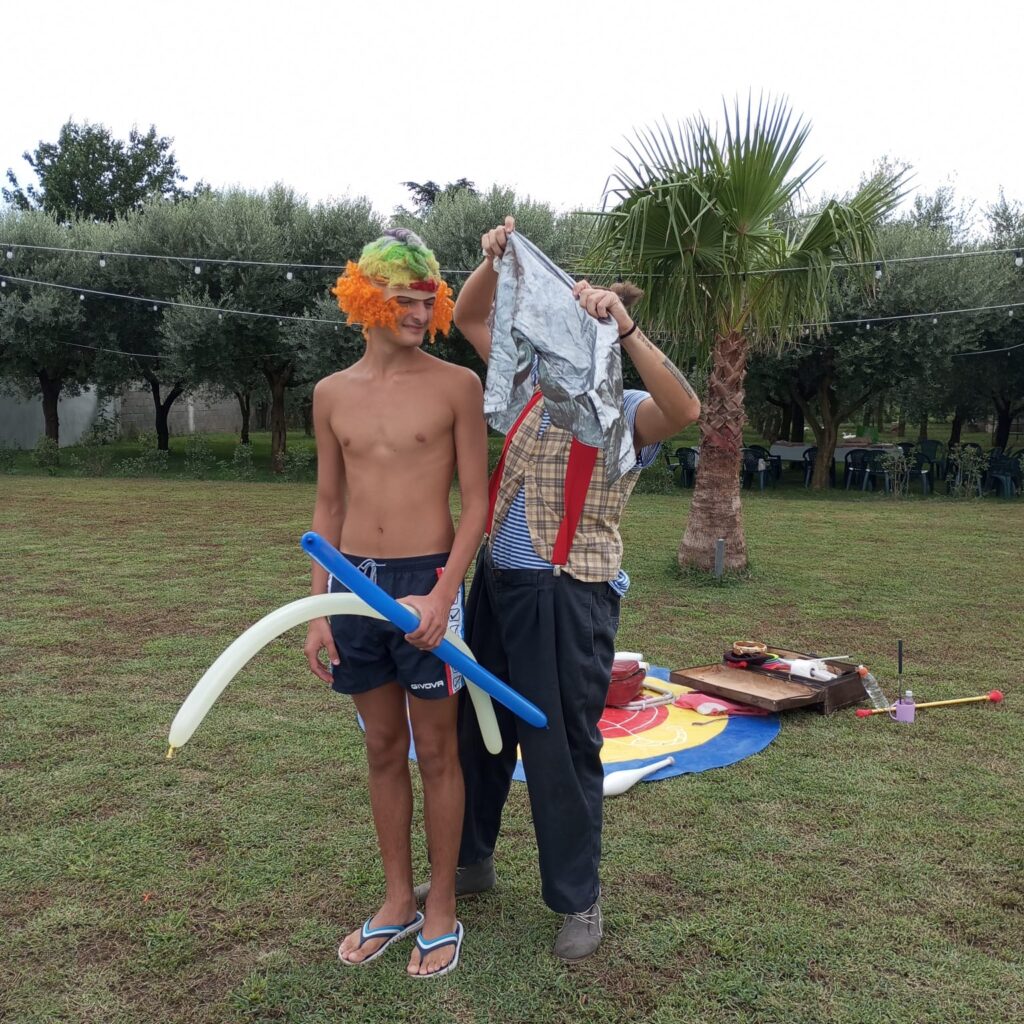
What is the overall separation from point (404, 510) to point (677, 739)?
2.30 metres

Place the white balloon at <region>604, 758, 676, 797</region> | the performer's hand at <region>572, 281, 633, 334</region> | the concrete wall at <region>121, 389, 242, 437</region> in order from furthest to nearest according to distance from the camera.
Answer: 1. the concrete wall at <region>121, 389, 242, 437</region>
2. the white balloon at <region>604, 758, 676, 797</region>
3. the performer's hand at <region>572, 281, 633, 334</region>

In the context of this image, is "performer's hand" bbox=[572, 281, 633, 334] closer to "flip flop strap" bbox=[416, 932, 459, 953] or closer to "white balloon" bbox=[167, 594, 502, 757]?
"white balloon" bbox=[167, 594, 502, 757]

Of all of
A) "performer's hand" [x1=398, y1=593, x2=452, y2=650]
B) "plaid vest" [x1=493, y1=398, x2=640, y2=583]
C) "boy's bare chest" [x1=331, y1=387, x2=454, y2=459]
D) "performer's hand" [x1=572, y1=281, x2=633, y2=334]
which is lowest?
Result: "performer's hand" [x1=398, y1=593, x2=452, y2=650]

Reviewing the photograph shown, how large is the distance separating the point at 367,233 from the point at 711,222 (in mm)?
13583

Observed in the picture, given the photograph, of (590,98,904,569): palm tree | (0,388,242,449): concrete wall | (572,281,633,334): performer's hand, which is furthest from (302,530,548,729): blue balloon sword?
(0,388,242,449): concrete wall

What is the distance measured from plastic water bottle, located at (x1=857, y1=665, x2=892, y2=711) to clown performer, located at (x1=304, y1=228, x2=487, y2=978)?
113 inches

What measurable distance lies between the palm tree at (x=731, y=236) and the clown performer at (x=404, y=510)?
4.31m

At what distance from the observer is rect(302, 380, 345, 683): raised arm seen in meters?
2.52

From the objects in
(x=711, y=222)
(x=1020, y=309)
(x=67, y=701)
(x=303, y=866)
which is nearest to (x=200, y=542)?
(x=67, y=701)

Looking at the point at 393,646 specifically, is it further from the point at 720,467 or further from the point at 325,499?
the point at 720,467

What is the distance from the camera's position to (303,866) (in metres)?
3.00

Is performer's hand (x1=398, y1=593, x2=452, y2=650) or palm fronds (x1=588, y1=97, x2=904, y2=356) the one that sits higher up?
palm fronds (x1=588, y1=97, x2=904, y2=356)

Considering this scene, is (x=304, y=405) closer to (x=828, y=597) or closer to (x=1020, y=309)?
(x=1020, y=309)

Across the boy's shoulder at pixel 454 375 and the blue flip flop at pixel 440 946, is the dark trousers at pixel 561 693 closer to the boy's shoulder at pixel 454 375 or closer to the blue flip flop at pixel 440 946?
the blue flip flop at pixel 440 946
